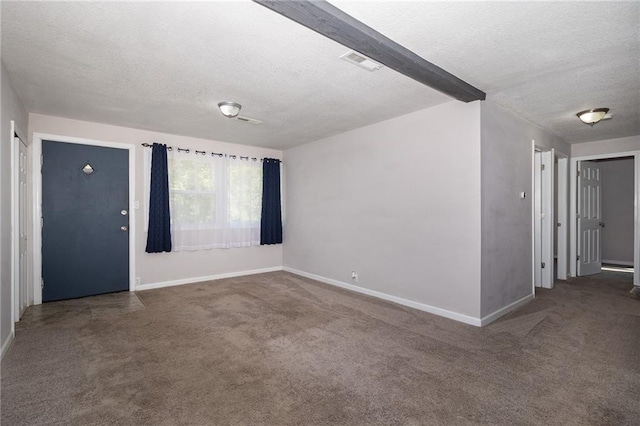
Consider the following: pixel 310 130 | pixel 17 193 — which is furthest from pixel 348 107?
pixel 17 193

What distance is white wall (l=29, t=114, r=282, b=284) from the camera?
424 cm

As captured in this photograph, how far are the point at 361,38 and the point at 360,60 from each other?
0.48 metres

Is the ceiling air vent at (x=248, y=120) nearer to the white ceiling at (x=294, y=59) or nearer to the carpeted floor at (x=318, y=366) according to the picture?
the white ceiling at (x=294, y=59)

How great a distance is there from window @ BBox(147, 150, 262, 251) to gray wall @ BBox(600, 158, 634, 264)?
7647mm

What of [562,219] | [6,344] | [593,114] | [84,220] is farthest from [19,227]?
[562,219]

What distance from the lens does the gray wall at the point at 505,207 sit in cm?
335

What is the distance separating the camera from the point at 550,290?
15.1ft

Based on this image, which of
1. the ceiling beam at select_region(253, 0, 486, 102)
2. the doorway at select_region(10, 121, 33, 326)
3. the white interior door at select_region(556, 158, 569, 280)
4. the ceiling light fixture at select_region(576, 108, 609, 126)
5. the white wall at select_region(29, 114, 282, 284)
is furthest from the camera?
the white interior door at select_region(556, 158, 569, 280)

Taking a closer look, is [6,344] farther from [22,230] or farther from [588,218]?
[588,218]

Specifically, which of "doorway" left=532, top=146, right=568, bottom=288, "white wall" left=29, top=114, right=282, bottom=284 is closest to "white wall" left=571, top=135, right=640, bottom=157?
"doorway" left=532, top=146, right=568, bottom=288

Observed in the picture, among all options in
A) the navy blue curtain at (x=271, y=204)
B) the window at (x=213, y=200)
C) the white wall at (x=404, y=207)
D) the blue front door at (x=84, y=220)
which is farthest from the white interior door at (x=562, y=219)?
the blue front door at (x=84, y=220)

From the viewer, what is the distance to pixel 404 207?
157 inches

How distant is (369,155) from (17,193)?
4.12 m

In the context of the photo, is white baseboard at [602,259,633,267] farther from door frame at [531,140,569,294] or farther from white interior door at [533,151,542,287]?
white interior door at [533,151,542,287]
